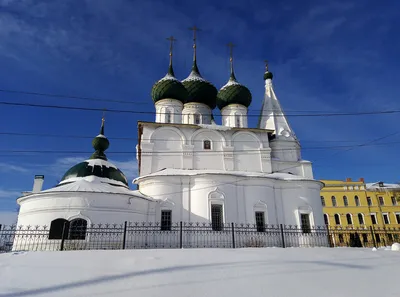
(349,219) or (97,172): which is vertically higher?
(97,172)

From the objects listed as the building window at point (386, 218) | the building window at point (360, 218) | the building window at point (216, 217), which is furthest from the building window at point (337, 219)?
the building window at point (216, 217)

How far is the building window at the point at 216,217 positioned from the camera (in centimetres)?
1686

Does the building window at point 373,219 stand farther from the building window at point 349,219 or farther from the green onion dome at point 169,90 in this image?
the green onion dome at point 169,90

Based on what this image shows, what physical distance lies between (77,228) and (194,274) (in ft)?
31.4

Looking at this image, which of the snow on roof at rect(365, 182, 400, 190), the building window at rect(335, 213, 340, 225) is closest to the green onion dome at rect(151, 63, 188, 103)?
the building window at rect(335, 213, 340, 225)

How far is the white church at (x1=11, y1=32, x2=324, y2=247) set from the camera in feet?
48.2

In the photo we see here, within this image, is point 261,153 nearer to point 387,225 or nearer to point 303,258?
point 303,258

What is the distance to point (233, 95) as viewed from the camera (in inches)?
935

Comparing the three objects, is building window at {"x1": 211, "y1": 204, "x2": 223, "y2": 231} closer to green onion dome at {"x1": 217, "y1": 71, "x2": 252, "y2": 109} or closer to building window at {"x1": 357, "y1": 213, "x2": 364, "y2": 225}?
green onion dome at {"x1": 217, "y1": 71, "x2": 252, "y2": 109}

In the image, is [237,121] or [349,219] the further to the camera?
[349,219]

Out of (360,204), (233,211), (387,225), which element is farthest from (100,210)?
(387,225)

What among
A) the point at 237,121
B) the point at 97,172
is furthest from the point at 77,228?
the point at 237,121

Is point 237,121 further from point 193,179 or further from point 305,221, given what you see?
point 305,221

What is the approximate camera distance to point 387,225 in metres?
35.2
